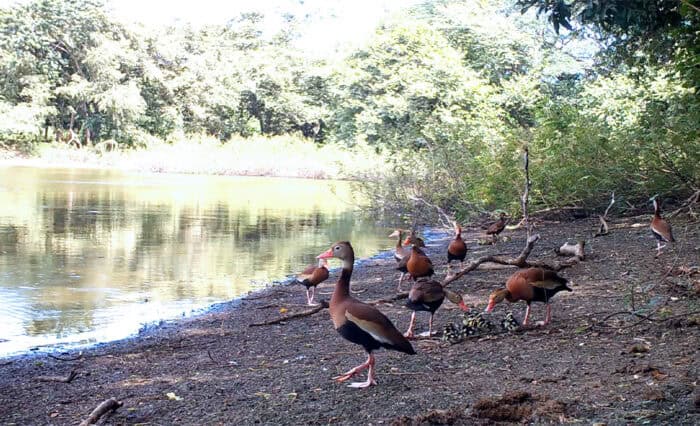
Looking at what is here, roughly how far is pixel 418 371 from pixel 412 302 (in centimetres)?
124

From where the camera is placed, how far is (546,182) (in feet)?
52.5

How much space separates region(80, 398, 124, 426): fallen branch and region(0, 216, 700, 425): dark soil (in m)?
0.09

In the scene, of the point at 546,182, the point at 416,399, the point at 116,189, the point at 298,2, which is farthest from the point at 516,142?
the point at 298,2

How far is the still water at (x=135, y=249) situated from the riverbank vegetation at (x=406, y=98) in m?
3.00

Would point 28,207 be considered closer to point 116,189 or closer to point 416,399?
point 116,189

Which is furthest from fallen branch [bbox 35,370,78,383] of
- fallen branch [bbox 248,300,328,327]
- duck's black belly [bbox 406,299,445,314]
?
duck's black belly [bbox 406,299,445,314]

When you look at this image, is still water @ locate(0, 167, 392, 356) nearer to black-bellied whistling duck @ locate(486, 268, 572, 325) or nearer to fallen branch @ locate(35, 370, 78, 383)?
fallen branch @ locate(35, 370, 78, 383)

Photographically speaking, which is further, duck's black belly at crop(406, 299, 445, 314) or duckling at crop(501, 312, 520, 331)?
duck's black belly at crop(406, 299, 445, 314)

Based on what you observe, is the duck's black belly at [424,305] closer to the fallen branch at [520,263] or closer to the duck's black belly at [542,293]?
the duck's black belly at [542,293]

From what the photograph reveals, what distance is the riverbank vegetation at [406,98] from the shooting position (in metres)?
13.5

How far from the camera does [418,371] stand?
570 cm

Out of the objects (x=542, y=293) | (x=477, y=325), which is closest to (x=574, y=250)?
(x=542, y=293)

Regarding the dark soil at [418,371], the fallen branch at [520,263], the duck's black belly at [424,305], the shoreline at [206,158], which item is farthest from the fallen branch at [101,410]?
the shoreline at [206,158]

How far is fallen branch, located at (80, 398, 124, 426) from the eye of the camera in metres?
4.73
